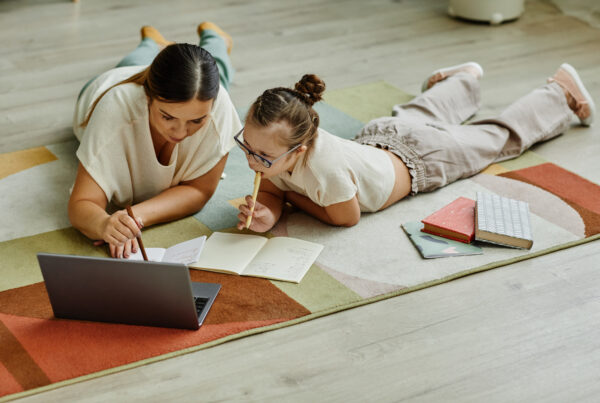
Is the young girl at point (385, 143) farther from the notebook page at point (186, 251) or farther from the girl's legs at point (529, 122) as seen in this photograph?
the notebook page at point (186, 251)

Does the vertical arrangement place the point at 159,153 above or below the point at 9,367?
above

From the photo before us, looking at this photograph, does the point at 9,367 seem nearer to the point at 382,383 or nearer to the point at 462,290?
the point at 382,383

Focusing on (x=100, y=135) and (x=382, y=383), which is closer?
(x=382, y=383)

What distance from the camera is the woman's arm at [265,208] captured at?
1.81m

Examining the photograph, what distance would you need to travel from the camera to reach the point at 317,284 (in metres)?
1.72

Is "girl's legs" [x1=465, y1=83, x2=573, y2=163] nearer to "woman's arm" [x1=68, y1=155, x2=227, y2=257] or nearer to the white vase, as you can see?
"woman's arm" [x1=68, y1=155, x2=227, y2=257]

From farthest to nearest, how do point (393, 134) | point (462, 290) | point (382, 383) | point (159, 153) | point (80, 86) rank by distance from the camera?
point (80, 86)
point (393, 134)
point (159, 153)
point (462, 290)
point (382, 383)

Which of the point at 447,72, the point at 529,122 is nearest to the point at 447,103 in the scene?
the point at 447,72

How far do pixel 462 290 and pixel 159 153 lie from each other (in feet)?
2.95

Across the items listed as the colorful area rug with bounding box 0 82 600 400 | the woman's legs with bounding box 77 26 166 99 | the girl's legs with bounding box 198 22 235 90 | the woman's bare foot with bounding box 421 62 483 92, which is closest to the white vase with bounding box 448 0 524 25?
the woman's bare foot with bounding box 421 62 483 92

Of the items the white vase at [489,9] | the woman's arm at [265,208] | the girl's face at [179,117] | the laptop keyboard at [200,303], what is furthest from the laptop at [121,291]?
the white vase at [489,9]

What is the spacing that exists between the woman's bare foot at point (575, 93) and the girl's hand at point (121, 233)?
1617mm

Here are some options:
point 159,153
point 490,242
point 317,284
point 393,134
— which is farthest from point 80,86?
point 490,242

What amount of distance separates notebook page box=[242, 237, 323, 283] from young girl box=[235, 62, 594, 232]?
9cm
